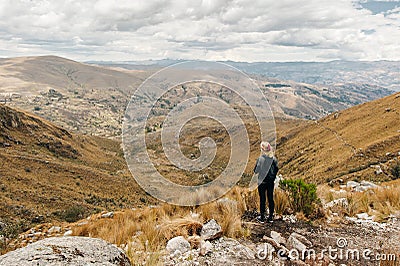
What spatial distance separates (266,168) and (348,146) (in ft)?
200

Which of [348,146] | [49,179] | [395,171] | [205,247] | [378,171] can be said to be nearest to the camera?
[205,247]

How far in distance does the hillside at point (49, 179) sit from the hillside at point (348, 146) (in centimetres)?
2781

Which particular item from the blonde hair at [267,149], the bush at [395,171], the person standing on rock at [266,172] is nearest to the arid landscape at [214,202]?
the bush at [395,171]

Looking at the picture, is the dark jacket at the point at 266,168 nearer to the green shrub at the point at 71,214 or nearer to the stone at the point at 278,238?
the stone at the point at 278,238

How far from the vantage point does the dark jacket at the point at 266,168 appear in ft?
28.7

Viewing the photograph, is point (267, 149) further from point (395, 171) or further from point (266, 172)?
point (395, 171)

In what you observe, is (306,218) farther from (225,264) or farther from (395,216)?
(225,264)

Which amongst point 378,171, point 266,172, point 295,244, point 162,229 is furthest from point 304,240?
point 378,171

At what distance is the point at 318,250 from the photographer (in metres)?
6.94

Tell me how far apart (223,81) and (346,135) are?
69.3m

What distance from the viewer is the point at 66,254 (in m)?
4.09

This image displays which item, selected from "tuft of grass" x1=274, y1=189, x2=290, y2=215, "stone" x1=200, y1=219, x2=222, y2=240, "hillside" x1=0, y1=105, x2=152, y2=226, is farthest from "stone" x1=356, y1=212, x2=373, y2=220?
"hillside" x1=0, y1=105, x2=152, y2=226

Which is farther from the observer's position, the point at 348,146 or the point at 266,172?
the point at 348,146

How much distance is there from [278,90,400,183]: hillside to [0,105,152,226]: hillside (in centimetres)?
2781
